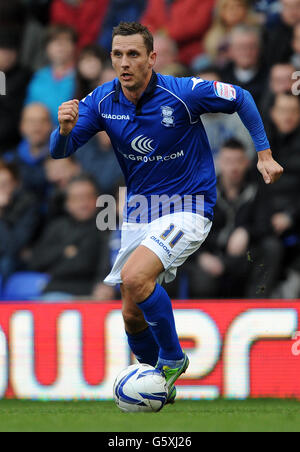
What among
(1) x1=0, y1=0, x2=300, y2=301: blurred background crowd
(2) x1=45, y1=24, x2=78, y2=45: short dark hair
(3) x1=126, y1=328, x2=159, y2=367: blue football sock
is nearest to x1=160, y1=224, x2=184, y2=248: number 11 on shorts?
(3) x1=126, y1=328, x2=159, y2=367: blue football sock

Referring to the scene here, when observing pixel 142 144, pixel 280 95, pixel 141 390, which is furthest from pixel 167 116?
pixel 280 95

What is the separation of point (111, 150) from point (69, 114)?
3772 mm

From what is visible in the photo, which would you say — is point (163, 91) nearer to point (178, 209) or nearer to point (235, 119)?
point (178, 209)

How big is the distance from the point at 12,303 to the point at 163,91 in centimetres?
240

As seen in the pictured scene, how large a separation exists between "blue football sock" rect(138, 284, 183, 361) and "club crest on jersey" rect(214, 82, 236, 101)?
1.22m

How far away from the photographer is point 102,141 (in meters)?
9.17

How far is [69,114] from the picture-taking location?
17.4 ft

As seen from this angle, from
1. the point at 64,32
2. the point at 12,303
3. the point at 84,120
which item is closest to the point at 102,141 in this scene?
the point at 64,32

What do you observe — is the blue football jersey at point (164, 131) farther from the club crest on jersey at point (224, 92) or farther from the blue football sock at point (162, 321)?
the blue football sock at point (162, 321)

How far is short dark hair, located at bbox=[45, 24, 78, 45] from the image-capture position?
989 centimetres

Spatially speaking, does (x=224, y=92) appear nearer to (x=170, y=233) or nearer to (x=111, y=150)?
(x=170, y=233)

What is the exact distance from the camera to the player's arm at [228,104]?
5.49 meters

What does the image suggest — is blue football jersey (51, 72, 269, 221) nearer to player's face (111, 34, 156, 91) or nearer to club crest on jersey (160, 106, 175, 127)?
club crest on jersey (160, 106, 175, 127)

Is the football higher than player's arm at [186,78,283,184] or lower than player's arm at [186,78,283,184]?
lower
